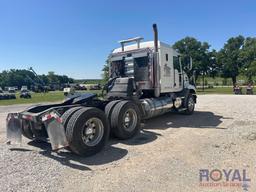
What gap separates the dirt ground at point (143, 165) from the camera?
3.69m

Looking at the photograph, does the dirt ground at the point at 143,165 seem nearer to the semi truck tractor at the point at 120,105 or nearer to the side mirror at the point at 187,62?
the semi truck tractor at the point at 120,105

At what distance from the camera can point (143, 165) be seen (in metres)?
4.52

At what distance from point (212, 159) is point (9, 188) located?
12.4ft

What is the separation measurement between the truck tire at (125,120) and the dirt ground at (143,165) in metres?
0.25

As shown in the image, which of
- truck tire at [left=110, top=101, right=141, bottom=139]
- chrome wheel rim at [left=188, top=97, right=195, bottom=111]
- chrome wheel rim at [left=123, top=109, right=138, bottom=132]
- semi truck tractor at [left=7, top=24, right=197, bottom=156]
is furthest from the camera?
chrome wheel rim at [left=188, top=97, right=195, bottom=111]

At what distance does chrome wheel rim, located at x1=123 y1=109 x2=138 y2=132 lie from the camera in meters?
6.83

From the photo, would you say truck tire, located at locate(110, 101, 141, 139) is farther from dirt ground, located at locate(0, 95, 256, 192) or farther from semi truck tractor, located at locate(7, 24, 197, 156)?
dirt ground, located at locate(0, 95, 256, 192)

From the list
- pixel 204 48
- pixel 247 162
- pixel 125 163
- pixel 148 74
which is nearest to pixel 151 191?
pixel 125 163

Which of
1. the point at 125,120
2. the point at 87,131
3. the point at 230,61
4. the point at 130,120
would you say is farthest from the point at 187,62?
the point at 230,61

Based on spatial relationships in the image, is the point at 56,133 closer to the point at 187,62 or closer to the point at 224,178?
the point at 224,178

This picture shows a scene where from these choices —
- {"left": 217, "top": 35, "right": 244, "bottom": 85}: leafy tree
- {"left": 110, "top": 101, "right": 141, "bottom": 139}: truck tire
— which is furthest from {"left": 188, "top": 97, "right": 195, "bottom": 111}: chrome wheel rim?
{"left": 217, "top": 35, "right": 244, "bottom": 85}: leafy tree

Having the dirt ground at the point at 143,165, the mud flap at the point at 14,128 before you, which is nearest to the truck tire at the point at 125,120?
the dirt ground at the point at 143,165

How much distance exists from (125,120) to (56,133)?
8.45ft

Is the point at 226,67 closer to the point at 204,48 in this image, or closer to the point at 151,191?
the point at 204,48
